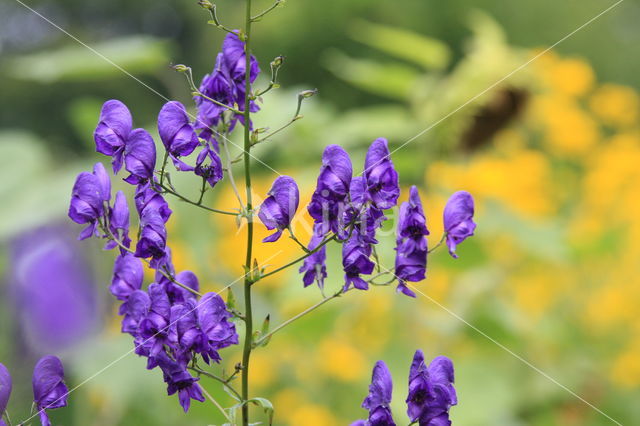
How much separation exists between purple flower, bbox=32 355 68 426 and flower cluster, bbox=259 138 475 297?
0.88 ft

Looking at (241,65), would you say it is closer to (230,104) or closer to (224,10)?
(230,104)

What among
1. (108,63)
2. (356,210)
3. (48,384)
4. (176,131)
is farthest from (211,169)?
(108,63)

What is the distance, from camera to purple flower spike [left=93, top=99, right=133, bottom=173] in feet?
2.76

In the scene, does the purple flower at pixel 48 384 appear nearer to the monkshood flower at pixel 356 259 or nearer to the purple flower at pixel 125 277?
the purple flower at pixel 125 277

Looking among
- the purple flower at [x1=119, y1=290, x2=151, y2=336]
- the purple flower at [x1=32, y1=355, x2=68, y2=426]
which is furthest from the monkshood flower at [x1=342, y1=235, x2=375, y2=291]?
the purple flower at [x1=32, y1=355, x2=68, y2=426]

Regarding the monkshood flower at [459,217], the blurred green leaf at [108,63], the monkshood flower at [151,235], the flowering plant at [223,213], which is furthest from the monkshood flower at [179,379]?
the blurred green leaf at [108,63]

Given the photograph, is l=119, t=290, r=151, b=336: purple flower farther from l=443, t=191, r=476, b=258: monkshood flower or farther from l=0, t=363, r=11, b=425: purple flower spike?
l=443, t=191, r=476, b=258: monkshood flower

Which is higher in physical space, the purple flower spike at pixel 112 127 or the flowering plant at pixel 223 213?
the purple flower spike at pixel 112 127

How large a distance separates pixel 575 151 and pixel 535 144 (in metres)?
0.77

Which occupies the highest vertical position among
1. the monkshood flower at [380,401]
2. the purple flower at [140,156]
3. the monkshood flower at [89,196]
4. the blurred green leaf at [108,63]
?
the purple flower at [140,156]

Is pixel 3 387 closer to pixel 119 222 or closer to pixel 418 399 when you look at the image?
pixel 119 222

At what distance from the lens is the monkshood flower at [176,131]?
2.73ft

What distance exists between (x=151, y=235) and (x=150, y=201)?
1.7 inches

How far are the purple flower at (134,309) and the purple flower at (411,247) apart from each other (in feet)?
0.94
